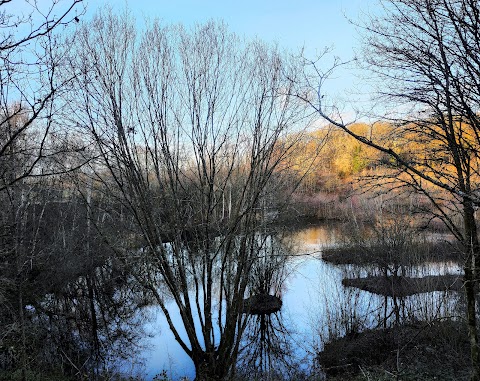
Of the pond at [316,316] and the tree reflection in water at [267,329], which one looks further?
the pond at [316,316]

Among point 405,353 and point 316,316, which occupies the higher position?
point 316,316

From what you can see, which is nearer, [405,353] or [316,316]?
[405,353]

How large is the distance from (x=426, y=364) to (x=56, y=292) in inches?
453

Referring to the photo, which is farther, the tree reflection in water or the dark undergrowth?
the tree reflection in water

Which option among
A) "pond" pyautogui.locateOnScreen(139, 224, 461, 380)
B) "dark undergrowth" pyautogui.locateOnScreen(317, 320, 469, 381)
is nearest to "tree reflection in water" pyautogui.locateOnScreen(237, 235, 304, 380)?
"pond" pyautogui.locateOnScreen(139, 224, 461, 380)

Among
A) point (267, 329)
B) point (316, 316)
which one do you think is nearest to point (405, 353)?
point (316, 316)

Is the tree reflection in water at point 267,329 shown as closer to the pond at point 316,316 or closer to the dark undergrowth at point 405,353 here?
the pond at point 316,316

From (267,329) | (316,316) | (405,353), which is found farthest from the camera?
(316,316)

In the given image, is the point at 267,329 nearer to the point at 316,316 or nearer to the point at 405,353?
the point at 316,316

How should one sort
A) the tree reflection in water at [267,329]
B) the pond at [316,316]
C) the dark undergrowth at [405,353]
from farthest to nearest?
the pond at [316,316]
the tree reflection in water at [267,329]
the dark undergrowth at [405,353]

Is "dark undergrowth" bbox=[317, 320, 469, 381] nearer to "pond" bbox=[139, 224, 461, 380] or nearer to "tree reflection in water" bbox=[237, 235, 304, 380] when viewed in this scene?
"pond" bbox=[139, 224, 461, 380]

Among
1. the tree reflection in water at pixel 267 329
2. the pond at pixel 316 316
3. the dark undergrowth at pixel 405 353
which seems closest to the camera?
the dark undergrowth at pixel 405 353

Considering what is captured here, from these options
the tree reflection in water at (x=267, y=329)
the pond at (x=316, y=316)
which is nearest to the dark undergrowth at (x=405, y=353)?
the pond at (x=316, y=316)

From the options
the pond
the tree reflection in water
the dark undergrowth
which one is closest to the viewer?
the dark undergrowth
